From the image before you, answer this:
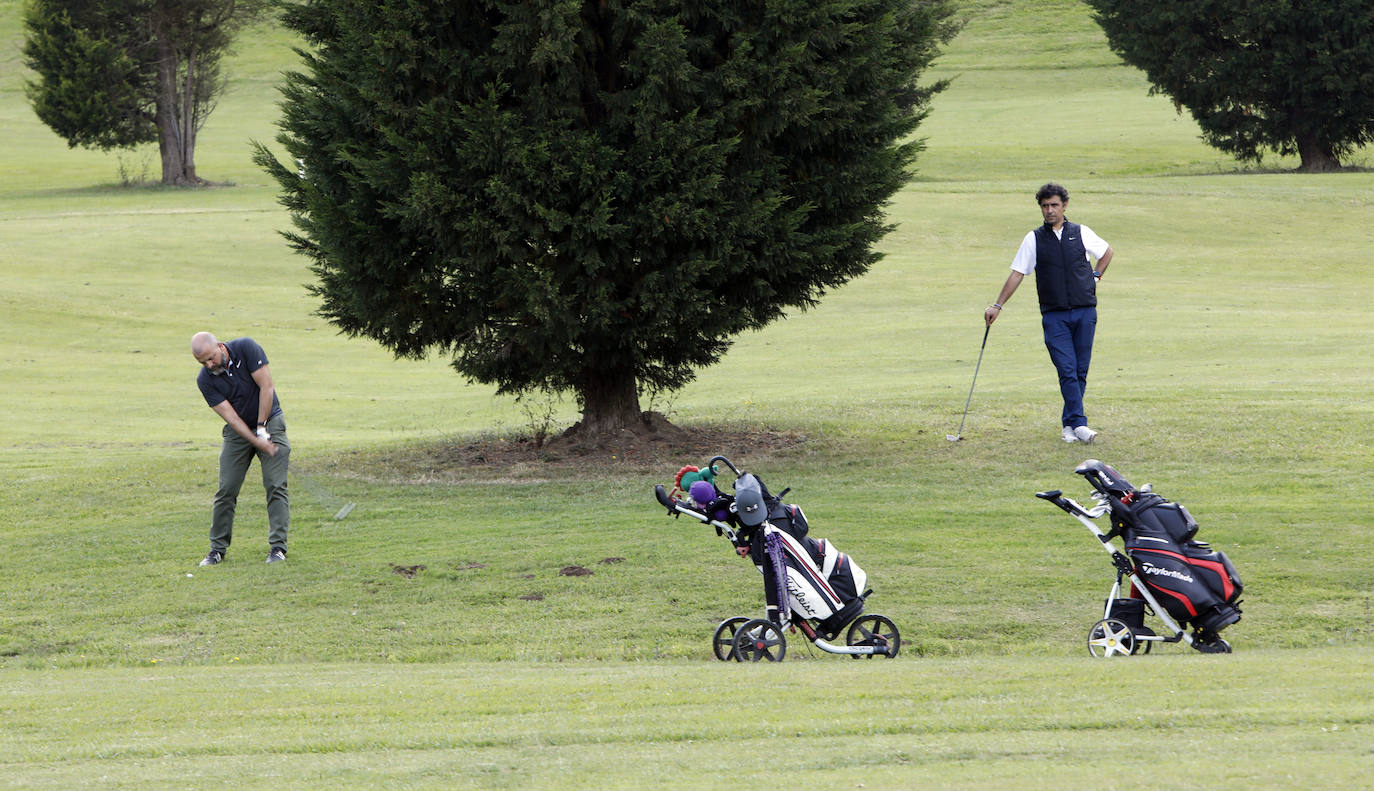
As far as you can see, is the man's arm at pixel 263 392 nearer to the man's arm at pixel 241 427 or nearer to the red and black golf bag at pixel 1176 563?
the man's arm at pixel 241 427

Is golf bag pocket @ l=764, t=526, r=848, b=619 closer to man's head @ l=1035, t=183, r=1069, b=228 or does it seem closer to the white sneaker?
man's head @ l=1035, t=183, r=1069, b=228

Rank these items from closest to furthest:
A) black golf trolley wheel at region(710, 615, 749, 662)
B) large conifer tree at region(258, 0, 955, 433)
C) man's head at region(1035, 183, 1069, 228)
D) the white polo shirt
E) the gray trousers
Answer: black golf trolley wheel at region(710, 615, 749, 662) → the gray trousers → man's head at region(1035, 183, 1069, 228) → large conifer tree at region(258, 0, 955, 433) → the white polo shirt

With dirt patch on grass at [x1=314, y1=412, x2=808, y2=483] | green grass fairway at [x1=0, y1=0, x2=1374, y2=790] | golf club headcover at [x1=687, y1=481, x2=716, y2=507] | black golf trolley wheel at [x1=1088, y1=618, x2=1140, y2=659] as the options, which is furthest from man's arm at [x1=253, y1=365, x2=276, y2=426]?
black golf trolley wheel at [x1=1088, y1=618, x2=1140, y2=659]

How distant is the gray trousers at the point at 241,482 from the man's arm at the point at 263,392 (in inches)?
4.1

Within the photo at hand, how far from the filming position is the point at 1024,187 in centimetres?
4616

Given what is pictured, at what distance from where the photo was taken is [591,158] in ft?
43.7

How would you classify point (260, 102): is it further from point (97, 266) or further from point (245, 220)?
point (97, 266)

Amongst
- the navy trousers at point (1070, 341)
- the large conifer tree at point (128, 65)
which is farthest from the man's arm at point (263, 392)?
the large conifer tree at point (128, 65)

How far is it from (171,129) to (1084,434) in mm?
51821

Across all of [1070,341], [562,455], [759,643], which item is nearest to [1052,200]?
[1070,341]

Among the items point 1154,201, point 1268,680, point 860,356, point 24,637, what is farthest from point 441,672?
point 1154,201

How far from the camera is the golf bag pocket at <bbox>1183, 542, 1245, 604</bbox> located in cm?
766

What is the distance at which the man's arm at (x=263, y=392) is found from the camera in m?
11.3

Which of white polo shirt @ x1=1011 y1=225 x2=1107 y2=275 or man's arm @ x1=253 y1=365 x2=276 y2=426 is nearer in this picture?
man's arm @ x1=253 y1=365 x2=276 y2=426
